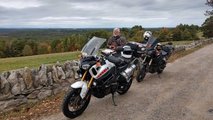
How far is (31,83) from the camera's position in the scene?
8.04 meters

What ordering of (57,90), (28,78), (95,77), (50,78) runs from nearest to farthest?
(95,77)
(28,78)
(50,78)
(57,90)

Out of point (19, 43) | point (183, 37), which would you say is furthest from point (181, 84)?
point (19, 43)

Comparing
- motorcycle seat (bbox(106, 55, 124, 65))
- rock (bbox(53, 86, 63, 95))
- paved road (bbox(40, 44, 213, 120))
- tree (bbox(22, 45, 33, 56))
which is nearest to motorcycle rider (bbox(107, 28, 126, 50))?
paved road (bbox(40, 44, 213, 120))

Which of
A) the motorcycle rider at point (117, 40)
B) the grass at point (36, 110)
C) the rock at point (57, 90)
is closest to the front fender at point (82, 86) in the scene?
the grass at point (36, 110)

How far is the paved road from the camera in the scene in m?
6.66

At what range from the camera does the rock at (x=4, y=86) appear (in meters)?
7.37

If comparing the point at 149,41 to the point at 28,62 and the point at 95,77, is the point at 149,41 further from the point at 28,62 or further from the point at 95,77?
the point at 28,62

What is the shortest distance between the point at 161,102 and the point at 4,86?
384 cm

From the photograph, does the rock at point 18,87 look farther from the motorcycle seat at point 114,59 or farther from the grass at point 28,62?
the grass at point 28,62

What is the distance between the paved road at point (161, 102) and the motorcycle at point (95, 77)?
1.01 ft

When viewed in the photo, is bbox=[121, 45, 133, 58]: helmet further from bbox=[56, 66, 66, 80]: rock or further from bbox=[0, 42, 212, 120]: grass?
bbox=[0, 42, 212, 120]: grass

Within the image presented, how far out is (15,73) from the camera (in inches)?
309

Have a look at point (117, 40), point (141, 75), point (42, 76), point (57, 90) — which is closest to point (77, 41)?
point (117, 40)

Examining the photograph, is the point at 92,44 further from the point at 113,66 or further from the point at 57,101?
the point at 57,101
